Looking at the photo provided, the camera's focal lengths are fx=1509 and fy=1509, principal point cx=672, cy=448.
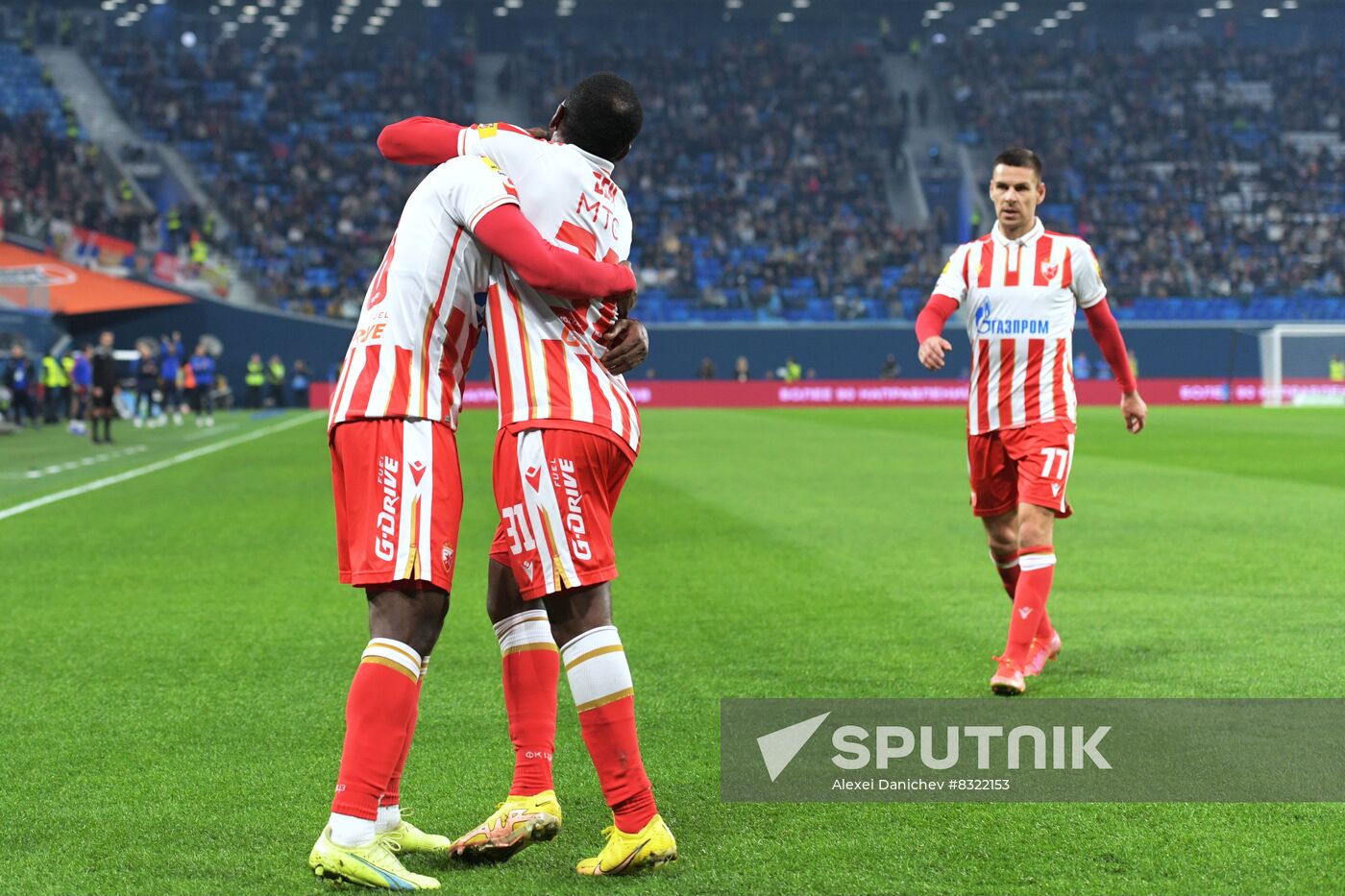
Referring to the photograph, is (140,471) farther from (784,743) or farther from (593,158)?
(593,158)

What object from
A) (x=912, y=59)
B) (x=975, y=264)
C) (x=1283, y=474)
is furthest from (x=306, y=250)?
(x=975, y=264)

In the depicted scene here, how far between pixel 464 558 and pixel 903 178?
4262 centimetres

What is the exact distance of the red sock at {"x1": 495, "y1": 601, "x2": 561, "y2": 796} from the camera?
12.8 feet

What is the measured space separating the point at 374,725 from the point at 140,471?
16.4m

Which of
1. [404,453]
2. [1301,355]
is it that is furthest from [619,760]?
[1301,355]

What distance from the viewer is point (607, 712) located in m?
3.68

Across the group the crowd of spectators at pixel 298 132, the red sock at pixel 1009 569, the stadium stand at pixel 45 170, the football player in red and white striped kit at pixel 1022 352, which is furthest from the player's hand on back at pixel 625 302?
the crowd of spectators at pixel 298 132

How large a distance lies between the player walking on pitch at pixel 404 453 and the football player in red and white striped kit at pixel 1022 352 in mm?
2954

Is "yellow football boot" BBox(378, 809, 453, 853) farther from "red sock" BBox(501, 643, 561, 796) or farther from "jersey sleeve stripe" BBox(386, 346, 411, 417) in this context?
"jersey sleeve stripe" BBox(386, 346, 411, 417)

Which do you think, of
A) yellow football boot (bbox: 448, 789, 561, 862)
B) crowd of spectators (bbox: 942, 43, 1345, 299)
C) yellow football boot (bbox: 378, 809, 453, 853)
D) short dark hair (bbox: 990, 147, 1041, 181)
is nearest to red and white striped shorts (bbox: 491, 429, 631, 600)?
yellow football boot (bbox: 448, 789, 561, 862)

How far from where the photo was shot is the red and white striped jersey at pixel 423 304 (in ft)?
11.9

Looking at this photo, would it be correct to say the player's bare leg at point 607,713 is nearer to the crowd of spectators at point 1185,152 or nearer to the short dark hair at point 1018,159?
the short dark hair at point 1018,159

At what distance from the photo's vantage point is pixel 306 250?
148 ft

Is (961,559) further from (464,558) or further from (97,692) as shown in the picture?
(97,692)
